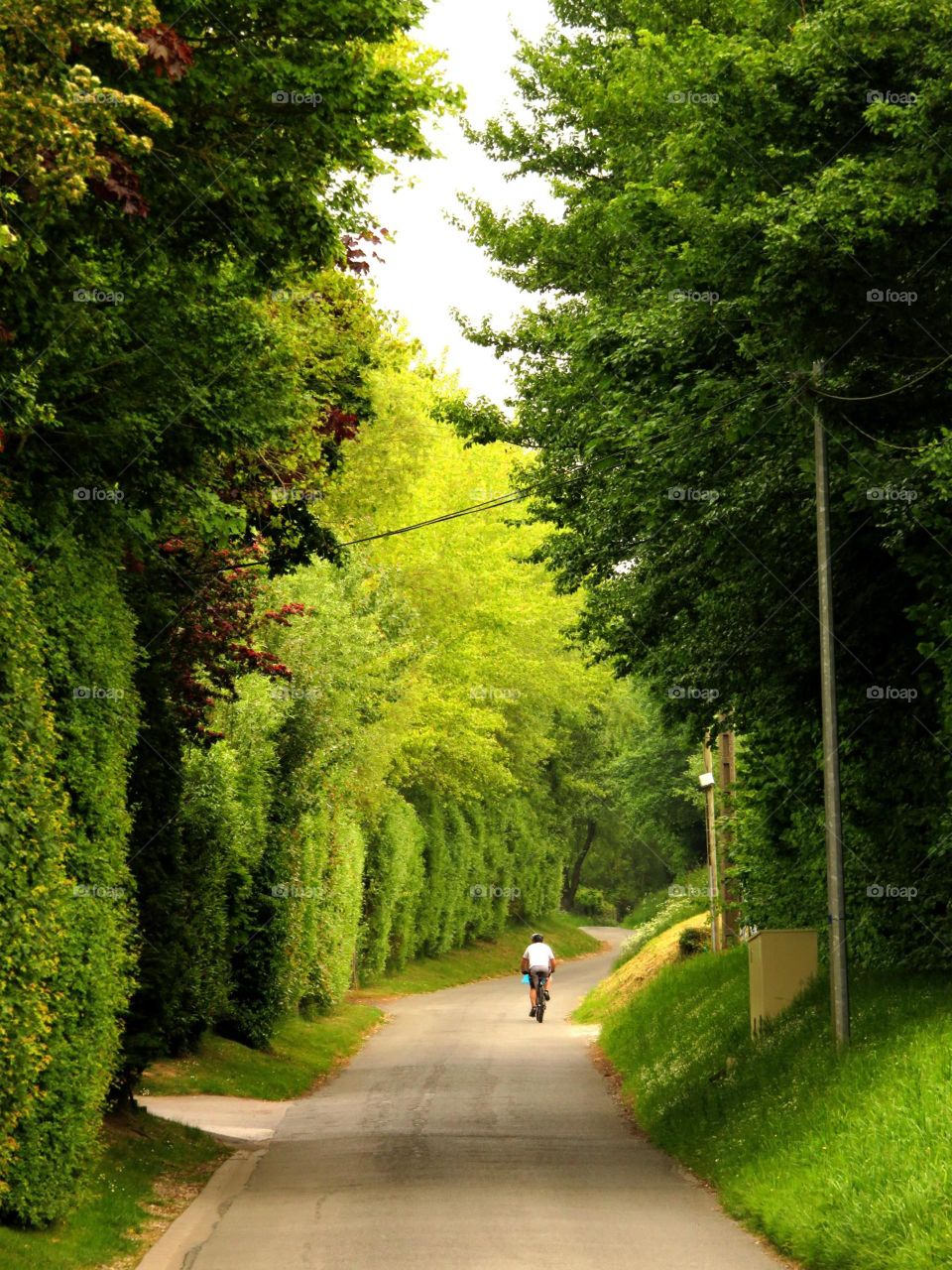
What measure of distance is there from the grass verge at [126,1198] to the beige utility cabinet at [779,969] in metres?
6.56

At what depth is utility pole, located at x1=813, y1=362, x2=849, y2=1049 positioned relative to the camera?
48.6ft

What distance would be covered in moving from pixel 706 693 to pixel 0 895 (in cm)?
1067

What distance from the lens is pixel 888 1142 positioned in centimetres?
Result: 1139

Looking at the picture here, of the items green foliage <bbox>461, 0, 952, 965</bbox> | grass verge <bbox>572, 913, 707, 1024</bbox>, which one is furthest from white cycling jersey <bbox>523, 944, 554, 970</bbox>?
green foliage <bbox>461, 0, 952, 965</bbox>

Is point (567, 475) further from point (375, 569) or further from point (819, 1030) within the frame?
point (375, 569)

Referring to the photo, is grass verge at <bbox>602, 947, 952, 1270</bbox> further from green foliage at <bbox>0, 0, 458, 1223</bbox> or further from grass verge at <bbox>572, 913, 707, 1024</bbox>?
grass verge at <bbox>572, 913, 707, 1024</bbox>

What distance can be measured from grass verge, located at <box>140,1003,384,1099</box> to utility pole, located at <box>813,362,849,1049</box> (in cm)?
1054

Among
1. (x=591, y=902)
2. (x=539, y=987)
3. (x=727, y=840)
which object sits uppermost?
(x=727, y=840)

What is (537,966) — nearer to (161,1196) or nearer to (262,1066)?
(262,1066)

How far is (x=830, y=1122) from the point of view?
12.9 m

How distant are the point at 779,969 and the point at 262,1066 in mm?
10008

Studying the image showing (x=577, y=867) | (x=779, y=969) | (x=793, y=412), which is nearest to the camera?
(x=793, y=412)

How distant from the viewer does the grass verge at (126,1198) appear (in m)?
10.9

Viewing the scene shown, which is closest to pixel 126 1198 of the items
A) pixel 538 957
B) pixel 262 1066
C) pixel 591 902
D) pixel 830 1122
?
pixel 830 1122
